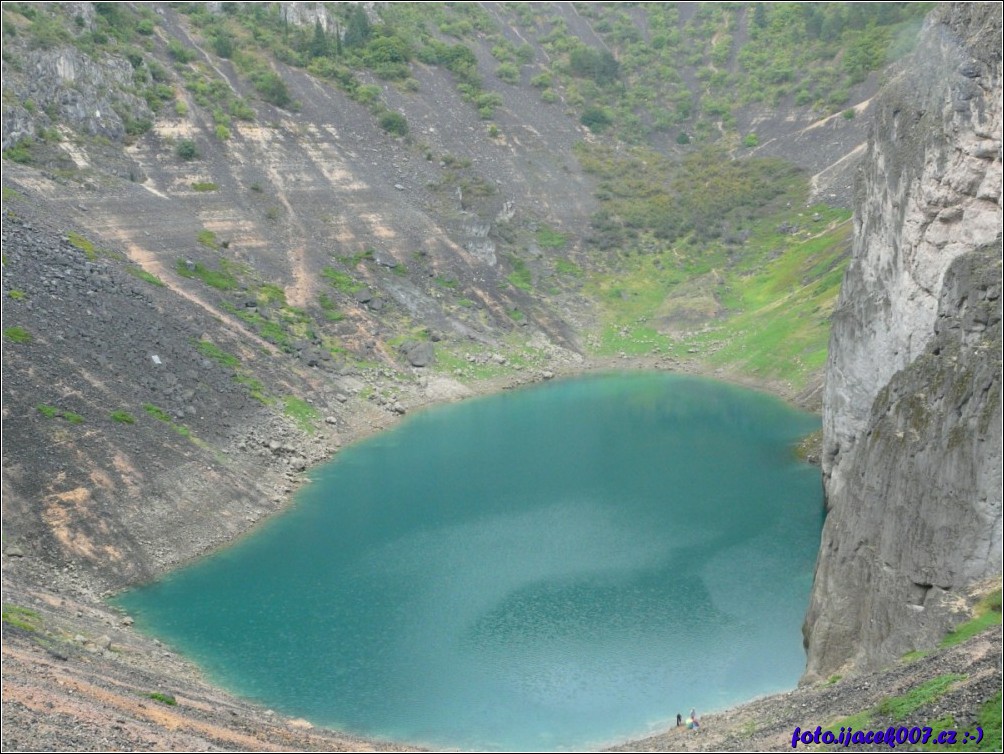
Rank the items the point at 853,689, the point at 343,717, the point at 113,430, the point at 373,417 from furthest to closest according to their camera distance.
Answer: the point at 373,417
the point at 113,430
the point at 343,717
the point at 853,689

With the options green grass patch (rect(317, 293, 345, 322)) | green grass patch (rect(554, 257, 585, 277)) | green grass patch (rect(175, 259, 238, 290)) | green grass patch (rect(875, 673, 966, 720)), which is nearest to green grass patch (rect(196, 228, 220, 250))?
green grass patch (rect(175, 259, 238, 290))

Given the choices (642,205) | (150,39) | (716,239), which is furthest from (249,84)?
(716,239)

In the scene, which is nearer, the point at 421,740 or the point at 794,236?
the point at 421,740

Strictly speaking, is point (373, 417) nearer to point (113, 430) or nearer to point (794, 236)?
point (113, 430)

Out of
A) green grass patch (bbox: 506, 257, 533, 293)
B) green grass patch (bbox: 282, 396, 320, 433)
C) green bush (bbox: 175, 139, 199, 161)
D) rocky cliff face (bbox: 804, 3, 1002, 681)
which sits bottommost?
rocky cliff face (bbox: 804, 3, 1002, 681)

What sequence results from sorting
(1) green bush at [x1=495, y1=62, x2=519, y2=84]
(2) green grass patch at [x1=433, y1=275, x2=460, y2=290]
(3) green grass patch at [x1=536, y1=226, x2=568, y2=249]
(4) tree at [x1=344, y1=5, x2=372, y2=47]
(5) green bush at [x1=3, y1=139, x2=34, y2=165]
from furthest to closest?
(1) green bush at [x1=495, y1=62, x2=519, y2=84] < (4) tree at [x1=344, y1=5, x2=372, y2=47] < (3) green grass patch at [x1=536, y1=226, x2=568, y2=249] < (2) green grass patch at [x1=433, y1=275, x2=460, y2=290] < (5) green bush at [x1=3, y1=139, x2=34, y2=165]

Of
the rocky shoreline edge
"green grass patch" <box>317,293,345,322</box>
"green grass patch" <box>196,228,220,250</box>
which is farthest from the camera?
"green grass patch" <box>196,228,220,250</box>

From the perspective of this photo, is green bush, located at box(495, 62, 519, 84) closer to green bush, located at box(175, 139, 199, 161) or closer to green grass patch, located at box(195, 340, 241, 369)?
green bush, located at box(175, 139, 199, 161)
